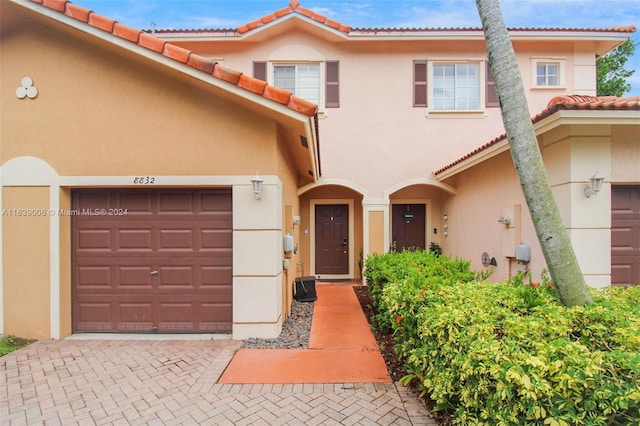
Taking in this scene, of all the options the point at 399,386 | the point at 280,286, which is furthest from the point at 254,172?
the point at 399,386

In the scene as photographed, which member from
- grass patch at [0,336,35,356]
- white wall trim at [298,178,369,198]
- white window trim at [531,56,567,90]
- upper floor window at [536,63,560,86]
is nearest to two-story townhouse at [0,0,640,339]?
grass patch at [0,336,35,356]

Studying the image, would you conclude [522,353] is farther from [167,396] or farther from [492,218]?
[492,218]

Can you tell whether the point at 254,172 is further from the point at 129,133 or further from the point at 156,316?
the point at 156,316

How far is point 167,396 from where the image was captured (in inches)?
141

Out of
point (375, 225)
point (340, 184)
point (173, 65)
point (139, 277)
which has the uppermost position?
point (173, 65)

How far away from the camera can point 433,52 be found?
10055mm

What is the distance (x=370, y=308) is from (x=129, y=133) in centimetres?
606

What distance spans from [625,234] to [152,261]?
8.41 meters

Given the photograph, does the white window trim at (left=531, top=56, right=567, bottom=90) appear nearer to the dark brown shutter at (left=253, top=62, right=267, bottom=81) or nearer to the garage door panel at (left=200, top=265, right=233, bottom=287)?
the dark brown shutter at (left=253, top=62, right=267, bottom=81)

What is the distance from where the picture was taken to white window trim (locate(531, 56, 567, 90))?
10.1 meters

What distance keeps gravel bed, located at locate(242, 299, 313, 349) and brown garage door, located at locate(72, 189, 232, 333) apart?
0.78 m

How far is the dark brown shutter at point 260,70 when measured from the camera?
10.1m

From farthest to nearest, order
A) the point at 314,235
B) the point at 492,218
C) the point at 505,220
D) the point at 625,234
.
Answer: the point at 314,235 < the point at 492,218 < the point at 505,220 < the point at 625,234

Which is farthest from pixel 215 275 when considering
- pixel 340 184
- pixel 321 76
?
pixel 321 76
